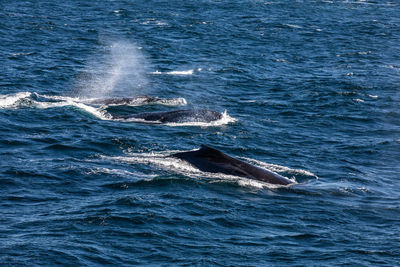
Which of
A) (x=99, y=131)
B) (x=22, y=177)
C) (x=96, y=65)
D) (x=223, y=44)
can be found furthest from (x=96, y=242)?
(x=223, y=44)

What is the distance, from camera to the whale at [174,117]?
34.0m

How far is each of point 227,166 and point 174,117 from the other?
976cm

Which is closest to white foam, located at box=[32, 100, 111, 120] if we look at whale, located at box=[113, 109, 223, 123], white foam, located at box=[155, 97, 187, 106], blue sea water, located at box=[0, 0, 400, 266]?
blue sea water, located at box=[0, 0, 400, 266]

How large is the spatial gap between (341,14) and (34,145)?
57.5m

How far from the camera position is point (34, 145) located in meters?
28.9

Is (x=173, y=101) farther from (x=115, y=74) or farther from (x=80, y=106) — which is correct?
(x=115, y=74)

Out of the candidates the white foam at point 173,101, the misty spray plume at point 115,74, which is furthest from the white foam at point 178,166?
the misty spray plume at point 115,74

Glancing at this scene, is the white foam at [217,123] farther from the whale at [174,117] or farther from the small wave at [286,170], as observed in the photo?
the small wave at [286,170]

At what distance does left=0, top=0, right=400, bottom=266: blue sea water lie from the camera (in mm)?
19031

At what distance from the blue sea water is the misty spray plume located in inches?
7.7

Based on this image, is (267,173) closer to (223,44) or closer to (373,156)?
(373,156)

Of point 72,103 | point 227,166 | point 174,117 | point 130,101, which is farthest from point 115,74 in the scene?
point 227,166

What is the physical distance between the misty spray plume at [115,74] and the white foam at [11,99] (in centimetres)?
333

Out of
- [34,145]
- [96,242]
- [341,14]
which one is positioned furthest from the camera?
[341,14]
